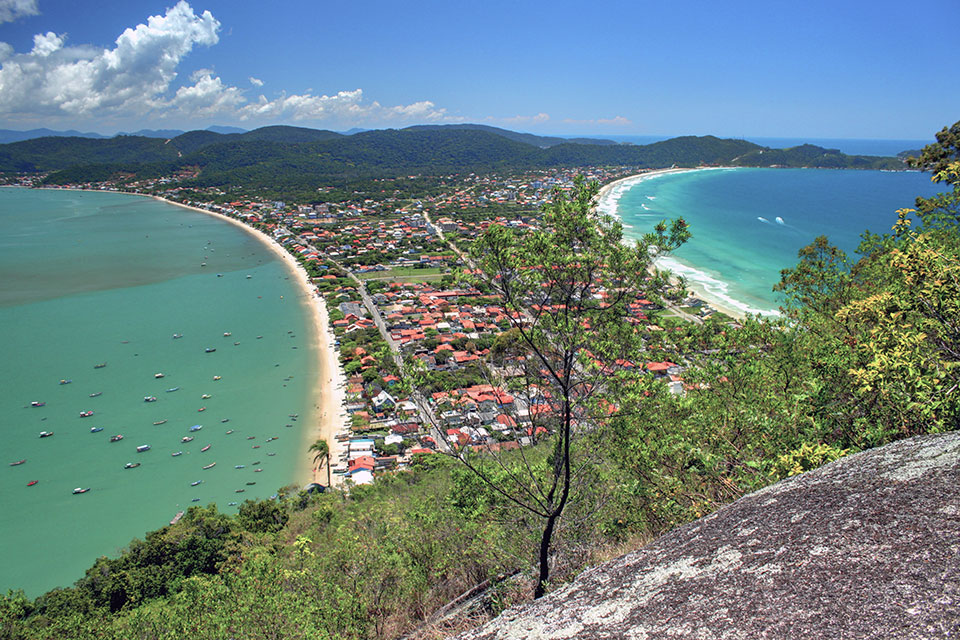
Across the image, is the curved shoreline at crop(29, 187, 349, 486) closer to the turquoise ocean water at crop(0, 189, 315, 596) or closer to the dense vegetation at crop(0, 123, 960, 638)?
the turquoise ocean water at crop(0, 189, 315, 596)

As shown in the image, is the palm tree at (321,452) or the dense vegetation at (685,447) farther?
the palm tree at (321,452)

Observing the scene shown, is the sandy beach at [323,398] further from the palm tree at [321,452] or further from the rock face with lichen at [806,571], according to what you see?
the rock face with lichen at [806,571]

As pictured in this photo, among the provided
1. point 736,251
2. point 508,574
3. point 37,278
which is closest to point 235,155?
point 37,278

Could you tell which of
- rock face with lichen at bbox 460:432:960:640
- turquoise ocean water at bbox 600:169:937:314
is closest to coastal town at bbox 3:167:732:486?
rock face with lichen at bbox 460:432:960:640

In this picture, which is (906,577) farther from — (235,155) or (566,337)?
(235,155)

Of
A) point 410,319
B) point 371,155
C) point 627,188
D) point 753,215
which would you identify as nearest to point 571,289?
point 410,319

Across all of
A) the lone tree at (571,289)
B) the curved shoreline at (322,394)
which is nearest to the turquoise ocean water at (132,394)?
the curved shoreline at (322,394)

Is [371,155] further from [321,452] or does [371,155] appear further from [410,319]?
[321,452]
